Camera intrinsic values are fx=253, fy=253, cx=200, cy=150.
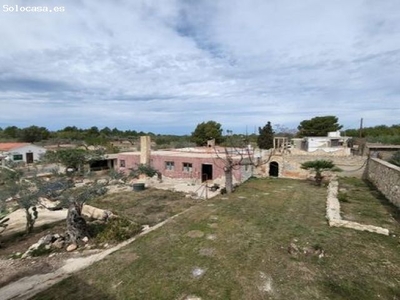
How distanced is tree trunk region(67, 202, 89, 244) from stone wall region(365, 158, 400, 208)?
14.4 meters

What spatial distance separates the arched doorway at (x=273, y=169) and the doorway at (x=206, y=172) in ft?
20.7

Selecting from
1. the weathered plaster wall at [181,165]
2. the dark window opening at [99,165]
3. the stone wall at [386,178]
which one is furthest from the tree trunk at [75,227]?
the dark window opening at [99,165]

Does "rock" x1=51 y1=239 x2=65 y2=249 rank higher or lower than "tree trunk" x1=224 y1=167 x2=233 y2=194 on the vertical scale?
lower

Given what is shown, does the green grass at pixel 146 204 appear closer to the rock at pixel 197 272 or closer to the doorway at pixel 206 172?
the doorway at pixel 206 172

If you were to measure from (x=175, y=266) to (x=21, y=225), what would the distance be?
9843 millimetres

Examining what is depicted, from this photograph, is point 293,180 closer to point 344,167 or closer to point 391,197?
point 344,167

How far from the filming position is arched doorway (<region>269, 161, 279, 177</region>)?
2345cm

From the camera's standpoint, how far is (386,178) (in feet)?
47.4

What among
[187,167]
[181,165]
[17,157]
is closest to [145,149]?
[181,165]

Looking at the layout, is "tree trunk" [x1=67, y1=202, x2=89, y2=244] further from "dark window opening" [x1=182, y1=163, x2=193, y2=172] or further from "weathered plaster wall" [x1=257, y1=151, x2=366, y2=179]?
"weathered plaster wall" [x1=257, y1=151, x2=366, y2=179]

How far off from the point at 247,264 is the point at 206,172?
14000mm

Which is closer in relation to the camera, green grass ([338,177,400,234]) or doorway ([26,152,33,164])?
green grass ([338,177,400,234])

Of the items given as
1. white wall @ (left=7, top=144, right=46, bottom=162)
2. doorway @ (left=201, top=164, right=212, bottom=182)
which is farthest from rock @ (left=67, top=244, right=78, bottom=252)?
white wall @ (left=7, top=144, right=46, bottom=162)

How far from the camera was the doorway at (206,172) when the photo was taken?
2094cm
